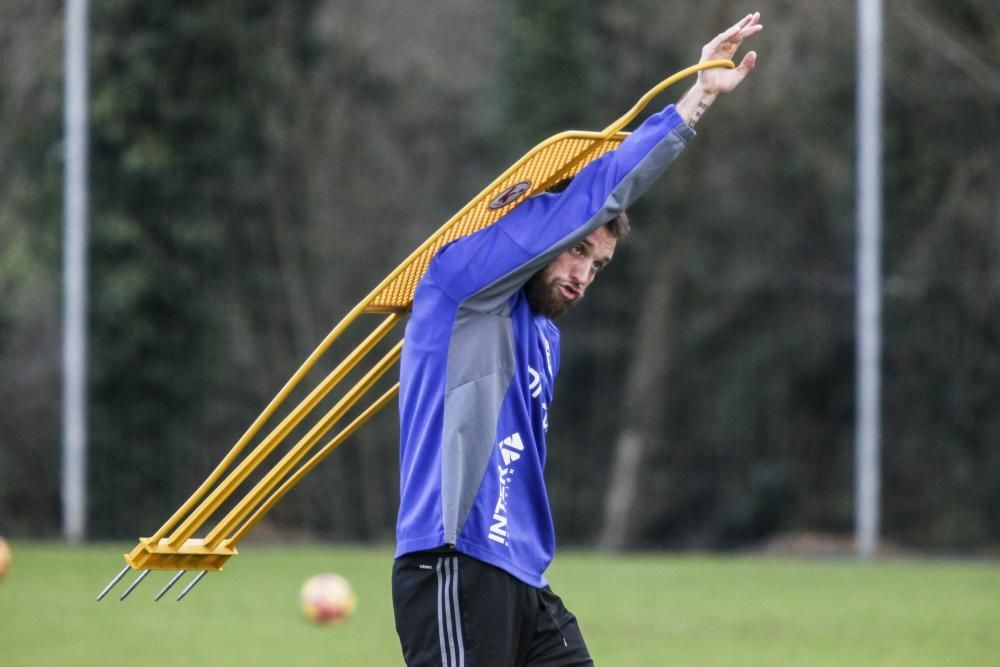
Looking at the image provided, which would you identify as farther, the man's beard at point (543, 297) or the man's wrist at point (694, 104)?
the man's beard at point (543, 297)

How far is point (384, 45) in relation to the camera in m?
21.6

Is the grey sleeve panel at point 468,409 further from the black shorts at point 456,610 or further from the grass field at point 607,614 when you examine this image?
the grass field at point 607,614

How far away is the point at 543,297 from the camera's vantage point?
4109 mm

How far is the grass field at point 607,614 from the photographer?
915cm

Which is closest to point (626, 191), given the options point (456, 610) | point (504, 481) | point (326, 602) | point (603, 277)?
point (504, 481)

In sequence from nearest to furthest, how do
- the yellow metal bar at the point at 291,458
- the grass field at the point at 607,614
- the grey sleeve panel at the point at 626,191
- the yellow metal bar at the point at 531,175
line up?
the grey sleeve panel at the point at 626,191
the yellow metal bar at the point at 531,175
the yellow metal bar at the point at 291,458
the grass field at the point at 607,614

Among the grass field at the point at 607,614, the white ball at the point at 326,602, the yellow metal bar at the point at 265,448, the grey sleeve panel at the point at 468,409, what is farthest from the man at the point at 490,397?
the white ball at the point at 326,602

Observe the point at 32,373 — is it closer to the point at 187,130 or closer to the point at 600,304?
the point at 187,130

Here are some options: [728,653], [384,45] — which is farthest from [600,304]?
[728,653]

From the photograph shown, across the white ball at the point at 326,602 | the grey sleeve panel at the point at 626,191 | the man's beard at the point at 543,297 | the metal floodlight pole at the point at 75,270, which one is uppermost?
the metal floodlight pole at the point at 75,270

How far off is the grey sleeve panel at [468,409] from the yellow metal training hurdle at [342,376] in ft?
0.85

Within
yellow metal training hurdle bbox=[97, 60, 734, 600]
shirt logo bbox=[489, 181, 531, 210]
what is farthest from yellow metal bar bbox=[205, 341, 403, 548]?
shirt logo bbox=[489, 181, 531, 210]

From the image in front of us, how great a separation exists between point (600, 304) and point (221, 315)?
498cm

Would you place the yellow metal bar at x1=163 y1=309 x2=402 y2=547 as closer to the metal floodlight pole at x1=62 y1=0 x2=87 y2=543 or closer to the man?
the man
